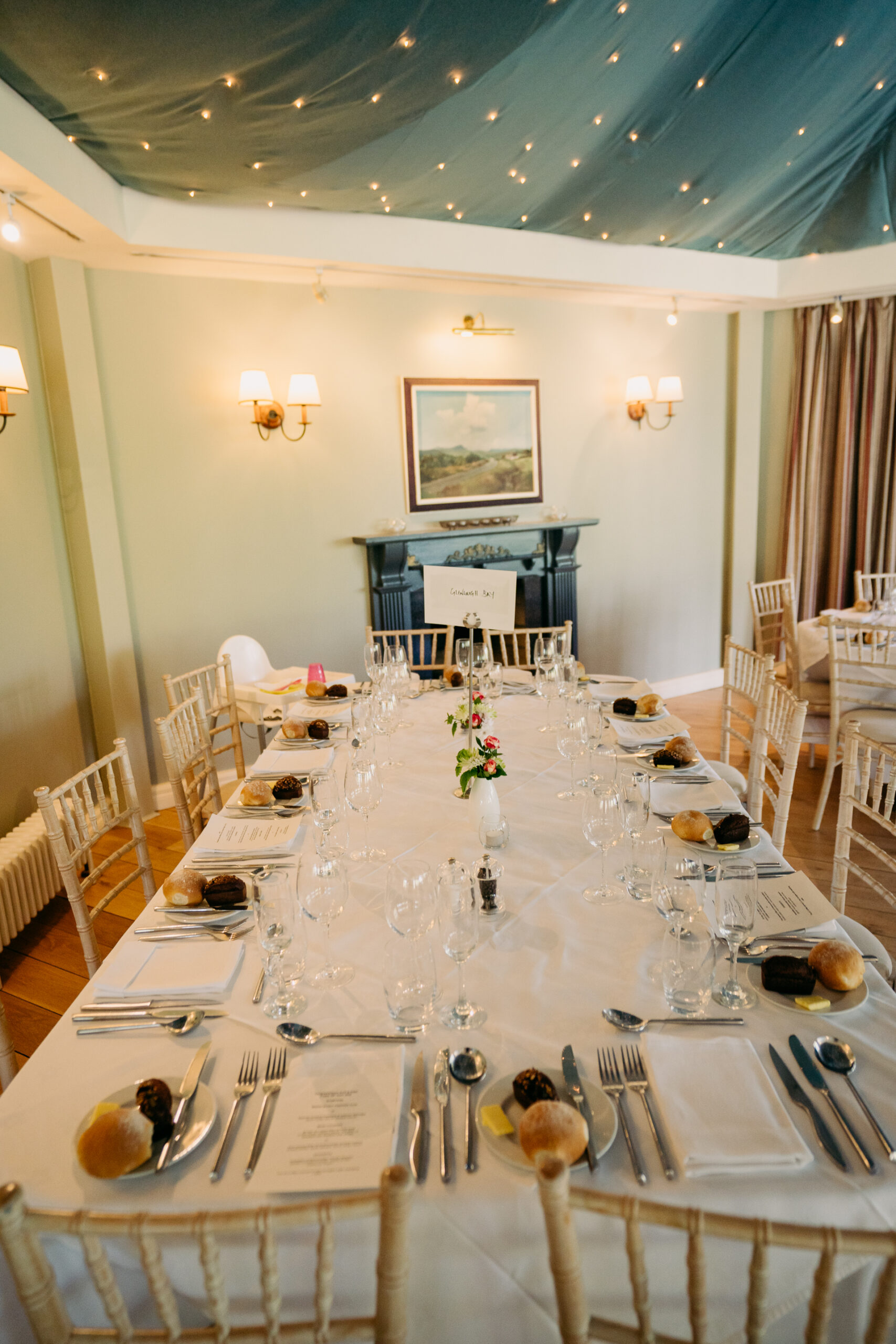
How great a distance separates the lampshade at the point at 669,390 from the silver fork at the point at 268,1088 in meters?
5.21

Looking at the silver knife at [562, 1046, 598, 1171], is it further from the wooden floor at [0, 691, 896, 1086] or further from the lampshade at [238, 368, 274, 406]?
the lampshade at [238, 368, 274, 406]

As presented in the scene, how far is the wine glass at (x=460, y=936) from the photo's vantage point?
1232 mm

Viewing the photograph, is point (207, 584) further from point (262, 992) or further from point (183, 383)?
point (262, 992)

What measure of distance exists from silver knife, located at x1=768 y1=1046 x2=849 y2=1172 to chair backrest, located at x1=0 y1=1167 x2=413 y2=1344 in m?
0.54

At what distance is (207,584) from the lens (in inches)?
171

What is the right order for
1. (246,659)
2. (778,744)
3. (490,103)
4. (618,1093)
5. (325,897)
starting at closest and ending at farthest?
1. (618,1093)
2. (325,897)
3. (778,744)
4. (490,103)
5. (246,659)

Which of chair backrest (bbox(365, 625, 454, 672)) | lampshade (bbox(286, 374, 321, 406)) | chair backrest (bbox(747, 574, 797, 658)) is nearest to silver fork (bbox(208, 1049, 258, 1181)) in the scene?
chair backrest (bbox(365, 625, 454, 672))

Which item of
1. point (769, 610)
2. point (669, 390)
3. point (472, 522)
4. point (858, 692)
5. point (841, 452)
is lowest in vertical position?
point (858, 692)

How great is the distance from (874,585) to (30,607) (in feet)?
18.4

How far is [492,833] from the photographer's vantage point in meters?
1.81

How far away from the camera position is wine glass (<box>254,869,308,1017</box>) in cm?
130

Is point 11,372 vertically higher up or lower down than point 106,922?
higher up

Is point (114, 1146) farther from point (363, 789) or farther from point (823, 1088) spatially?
point (363, 789)

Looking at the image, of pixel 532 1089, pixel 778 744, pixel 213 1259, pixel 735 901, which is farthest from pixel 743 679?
pixel 213 1259
